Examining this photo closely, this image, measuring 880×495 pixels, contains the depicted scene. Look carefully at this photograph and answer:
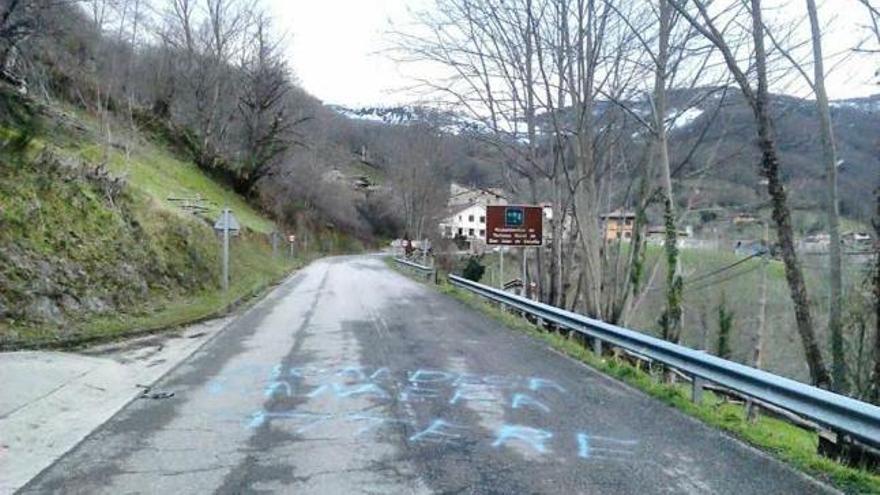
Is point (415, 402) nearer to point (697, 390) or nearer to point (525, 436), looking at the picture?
point (525, 436)

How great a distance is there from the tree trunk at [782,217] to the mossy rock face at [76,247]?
11575 mm

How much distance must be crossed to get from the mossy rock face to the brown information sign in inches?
331

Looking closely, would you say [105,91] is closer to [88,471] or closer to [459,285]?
[459,285]

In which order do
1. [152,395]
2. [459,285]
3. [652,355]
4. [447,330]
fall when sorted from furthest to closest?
[459,285], [447,330], [652,355], [152,395]

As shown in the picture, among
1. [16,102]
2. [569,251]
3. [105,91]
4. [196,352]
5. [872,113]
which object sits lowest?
[196,352]

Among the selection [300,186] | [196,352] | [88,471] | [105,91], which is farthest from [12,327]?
[300,186]

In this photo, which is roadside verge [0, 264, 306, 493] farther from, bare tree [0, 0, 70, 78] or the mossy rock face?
bare tree [0, 0, 70, 78]

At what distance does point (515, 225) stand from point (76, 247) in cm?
1112

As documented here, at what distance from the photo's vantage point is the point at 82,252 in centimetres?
1538

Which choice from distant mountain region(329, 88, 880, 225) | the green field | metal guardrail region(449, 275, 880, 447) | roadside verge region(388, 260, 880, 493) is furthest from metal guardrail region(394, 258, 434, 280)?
metal guardrail region(449, 275, 880, 447)

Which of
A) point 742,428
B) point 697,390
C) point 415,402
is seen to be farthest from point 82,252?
point 742,428

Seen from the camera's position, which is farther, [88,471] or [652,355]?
[652,355]

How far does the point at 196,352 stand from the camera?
11977mm

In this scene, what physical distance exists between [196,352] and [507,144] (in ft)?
37.4
